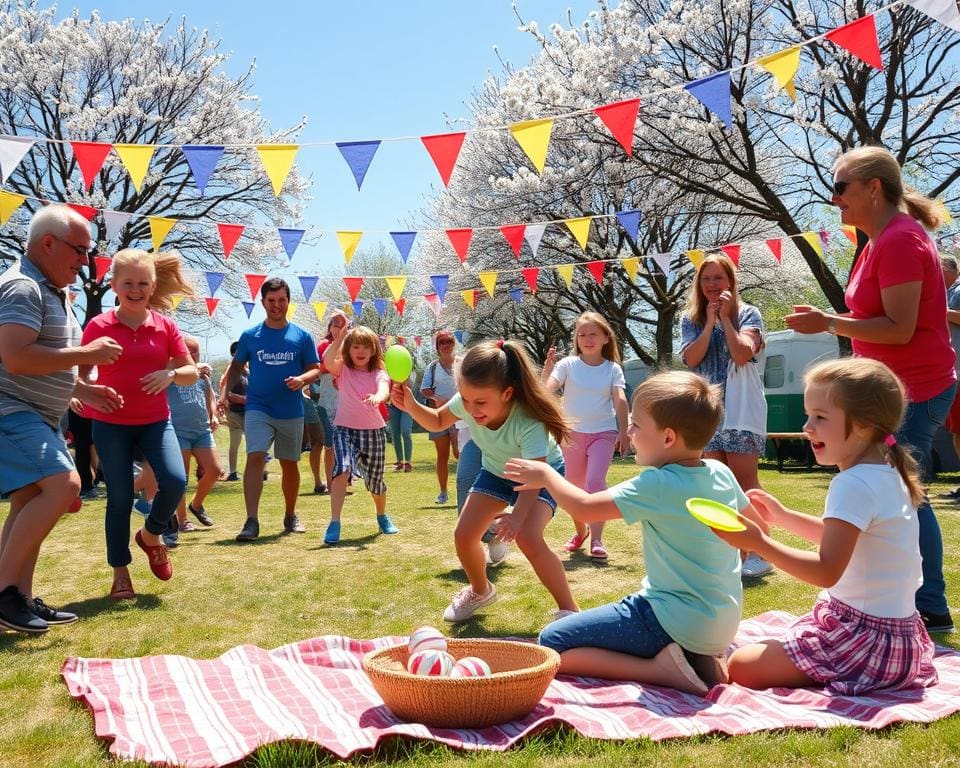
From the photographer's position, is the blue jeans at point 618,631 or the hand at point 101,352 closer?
the blue jeans at point 618,631

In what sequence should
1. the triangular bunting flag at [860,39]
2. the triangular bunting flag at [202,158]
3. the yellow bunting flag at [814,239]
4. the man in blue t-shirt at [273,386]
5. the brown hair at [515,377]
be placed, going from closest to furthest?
1. the brown hair at [515,377]
2. the triangular bunting flag at [860,39]
3. the man in blue t-shirt at [273,386]
4. the triangular bunting flag at [202,158]
5. the yellow bunting flag at [814,239]

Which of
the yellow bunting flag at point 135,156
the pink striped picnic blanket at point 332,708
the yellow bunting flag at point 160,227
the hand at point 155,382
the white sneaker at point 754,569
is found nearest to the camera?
the pink striped picnic blanket at point 332,708

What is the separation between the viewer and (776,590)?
4633 millimetres

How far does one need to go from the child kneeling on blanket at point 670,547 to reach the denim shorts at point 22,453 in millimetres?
2403

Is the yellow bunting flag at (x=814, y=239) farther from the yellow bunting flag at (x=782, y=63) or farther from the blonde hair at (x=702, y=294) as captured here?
the blonde hair at (x=702, y=294)

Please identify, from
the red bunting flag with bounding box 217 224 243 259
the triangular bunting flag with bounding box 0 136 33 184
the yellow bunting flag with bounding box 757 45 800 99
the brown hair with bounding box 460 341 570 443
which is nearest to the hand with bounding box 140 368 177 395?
the brown hair with bounding box 460 341 570 443

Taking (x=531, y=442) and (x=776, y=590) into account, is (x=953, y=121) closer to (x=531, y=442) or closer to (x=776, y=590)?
(x=776, y=590)

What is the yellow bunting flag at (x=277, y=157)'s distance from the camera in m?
7.56

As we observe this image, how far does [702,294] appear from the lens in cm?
513

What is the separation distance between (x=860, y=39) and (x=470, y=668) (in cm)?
506

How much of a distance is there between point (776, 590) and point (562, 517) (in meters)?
3.51

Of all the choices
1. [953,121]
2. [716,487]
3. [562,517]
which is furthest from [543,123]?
[953,121]

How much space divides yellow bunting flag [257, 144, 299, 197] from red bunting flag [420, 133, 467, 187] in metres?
1.20

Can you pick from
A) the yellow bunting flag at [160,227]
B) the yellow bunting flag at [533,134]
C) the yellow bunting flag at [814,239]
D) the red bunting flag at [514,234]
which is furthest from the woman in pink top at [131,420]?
the yellow bunting flag at [814,239]
